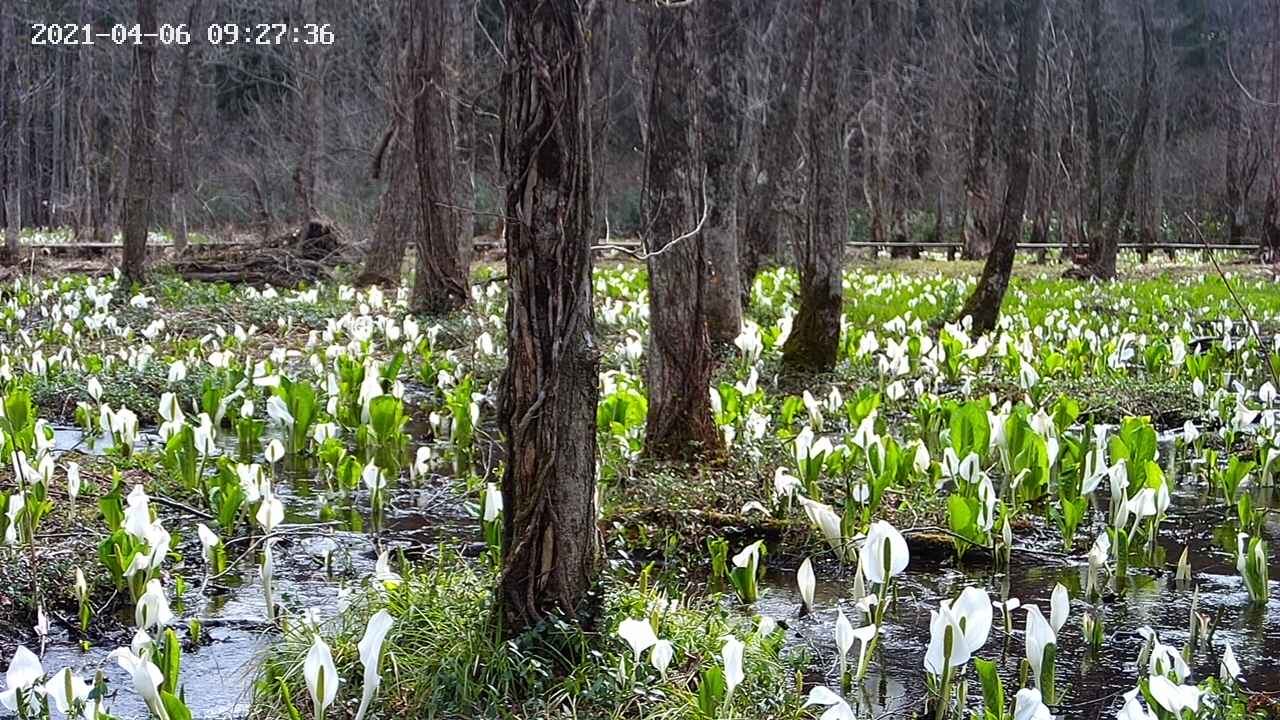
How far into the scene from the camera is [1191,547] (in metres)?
5.20

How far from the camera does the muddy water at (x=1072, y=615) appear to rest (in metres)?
3.67

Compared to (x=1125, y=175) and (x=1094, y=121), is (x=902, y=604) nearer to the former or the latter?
(x=1125, y=175)

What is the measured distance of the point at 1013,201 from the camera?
10.6m

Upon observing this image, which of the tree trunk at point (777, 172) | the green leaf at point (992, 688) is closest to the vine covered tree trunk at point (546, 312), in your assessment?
the green leaf at point (992, 688)

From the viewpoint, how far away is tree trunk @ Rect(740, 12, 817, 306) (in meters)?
13.5

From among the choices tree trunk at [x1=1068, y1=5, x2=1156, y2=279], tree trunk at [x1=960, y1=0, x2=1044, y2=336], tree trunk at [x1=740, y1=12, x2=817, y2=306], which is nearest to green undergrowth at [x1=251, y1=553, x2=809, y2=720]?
tree trunk at [x1=960, y1=0, x2=1044, y2=336]

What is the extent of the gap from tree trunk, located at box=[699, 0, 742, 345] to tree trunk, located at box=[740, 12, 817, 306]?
2672mm

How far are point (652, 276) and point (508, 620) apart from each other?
103 inches

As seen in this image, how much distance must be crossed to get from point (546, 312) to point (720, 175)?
5501 mm

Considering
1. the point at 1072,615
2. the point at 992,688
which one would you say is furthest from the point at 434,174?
the point at 992,688

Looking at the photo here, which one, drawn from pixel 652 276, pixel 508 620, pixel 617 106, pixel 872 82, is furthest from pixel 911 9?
pixel 508 620

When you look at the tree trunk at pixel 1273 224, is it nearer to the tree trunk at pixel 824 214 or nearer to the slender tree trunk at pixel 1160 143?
the slender tree trunk at pixel 1160 143

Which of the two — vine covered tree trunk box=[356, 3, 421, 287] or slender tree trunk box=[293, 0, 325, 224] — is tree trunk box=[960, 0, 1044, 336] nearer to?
vine covered tree trunk box=[356, 3, 421, 287]

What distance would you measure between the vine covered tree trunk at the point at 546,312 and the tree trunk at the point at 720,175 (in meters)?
5.01
